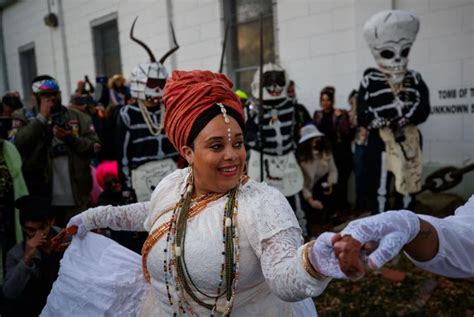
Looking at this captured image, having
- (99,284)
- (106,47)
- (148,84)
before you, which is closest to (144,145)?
(148,84)

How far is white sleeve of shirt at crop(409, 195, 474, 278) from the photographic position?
122cm

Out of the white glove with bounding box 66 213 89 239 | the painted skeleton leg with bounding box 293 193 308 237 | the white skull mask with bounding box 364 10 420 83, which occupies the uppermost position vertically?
the white skull mask with bounding box 364 10 420 83

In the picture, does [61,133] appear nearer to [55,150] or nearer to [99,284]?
[55,150]

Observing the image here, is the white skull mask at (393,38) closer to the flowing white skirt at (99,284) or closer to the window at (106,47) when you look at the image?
the flowing white skirt at (99,284)

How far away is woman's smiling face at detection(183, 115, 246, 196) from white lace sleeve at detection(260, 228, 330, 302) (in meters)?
0.31

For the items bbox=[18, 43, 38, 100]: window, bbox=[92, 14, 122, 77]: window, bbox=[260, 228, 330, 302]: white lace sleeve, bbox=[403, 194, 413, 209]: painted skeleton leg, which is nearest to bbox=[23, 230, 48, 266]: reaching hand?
bbox=[260, 228, 330, 302]: white lace sleeve

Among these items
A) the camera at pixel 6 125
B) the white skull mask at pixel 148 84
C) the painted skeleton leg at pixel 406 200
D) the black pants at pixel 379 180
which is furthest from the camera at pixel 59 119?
the painted skeleton leg at pixel 406 200

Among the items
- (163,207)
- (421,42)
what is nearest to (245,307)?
(163,207)

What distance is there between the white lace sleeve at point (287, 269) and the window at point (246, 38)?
20.9 ft

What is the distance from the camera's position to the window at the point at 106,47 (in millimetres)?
10844

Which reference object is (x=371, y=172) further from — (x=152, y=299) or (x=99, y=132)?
(x=99, y=132)

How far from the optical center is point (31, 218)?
2887 millimetres

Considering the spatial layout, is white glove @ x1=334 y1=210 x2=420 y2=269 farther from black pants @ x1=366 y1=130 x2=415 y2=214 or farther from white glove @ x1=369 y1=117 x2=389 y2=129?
black pants @ x1=366 y1=130 x2=415 y2=214

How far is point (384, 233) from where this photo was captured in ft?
3.50
